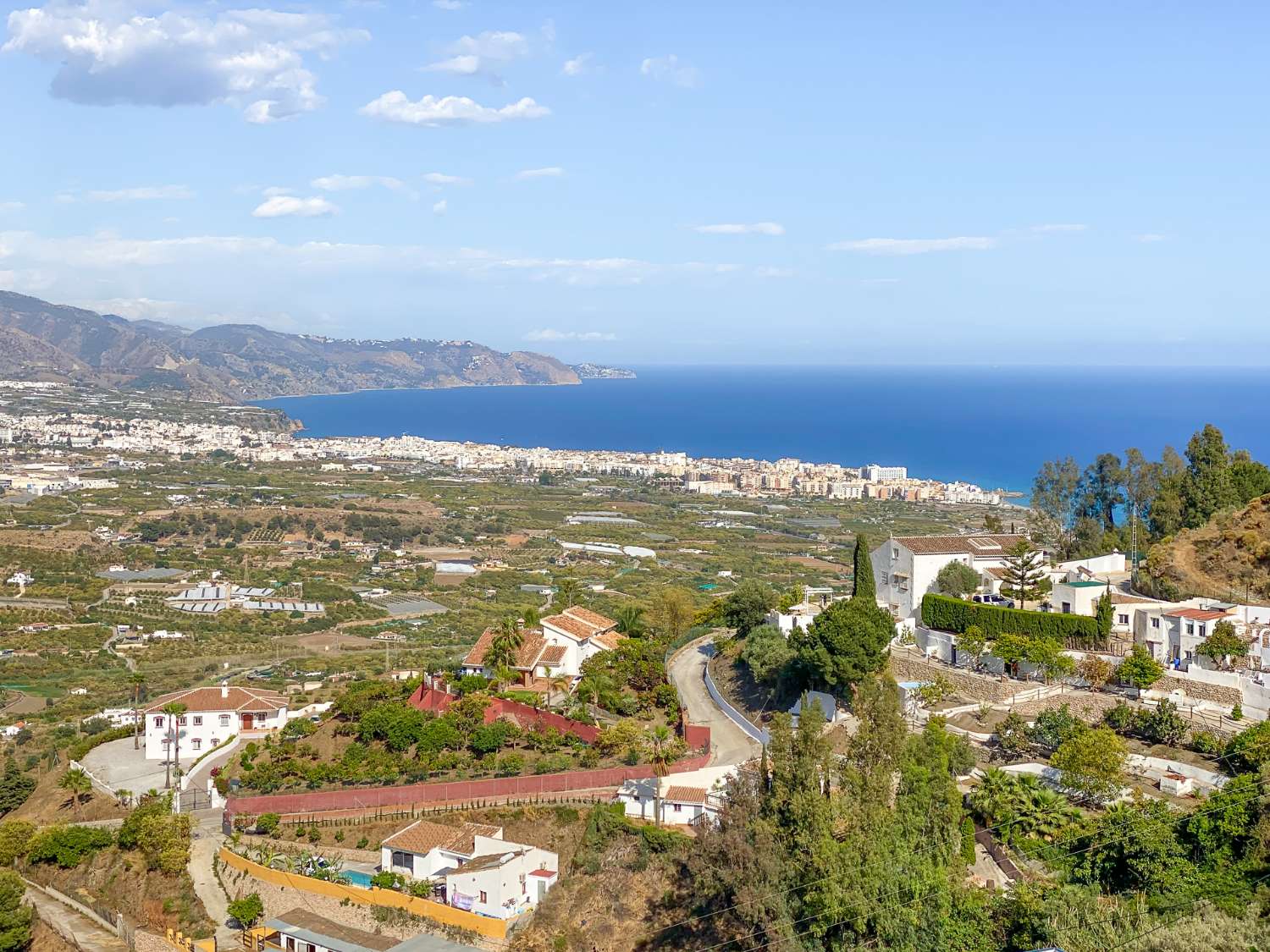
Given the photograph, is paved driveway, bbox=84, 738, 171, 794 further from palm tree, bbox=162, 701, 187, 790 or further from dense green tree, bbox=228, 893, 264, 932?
dense green tree, bbox=228, 893, 264, 932

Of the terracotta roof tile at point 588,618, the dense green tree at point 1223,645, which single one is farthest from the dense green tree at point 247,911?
the dense green tree at point 1223,645

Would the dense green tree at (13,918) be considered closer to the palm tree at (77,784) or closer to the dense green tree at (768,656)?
the palm tree at (77,784)

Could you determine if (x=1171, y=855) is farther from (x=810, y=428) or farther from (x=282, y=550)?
(x=810, y=428)

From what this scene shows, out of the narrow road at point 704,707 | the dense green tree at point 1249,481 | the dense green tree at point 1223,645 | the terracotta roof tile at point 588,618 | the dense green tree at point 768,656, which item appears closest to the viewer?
the dense green tree at point 1223,645

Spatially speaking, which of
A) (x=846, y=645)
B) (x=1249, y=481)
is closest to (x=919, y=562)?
(x=846, y=645)

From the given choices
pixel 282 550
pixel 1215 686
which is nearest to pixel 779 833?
pixel 1215 686

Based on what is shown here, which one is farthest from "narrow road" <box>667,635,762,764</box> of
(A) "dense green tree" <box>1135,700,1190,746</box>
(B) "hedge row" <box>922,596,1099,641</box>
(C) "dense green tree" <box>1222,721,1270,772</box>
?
(C) "dense green tree" <box>1222,721,1270,772</box>
